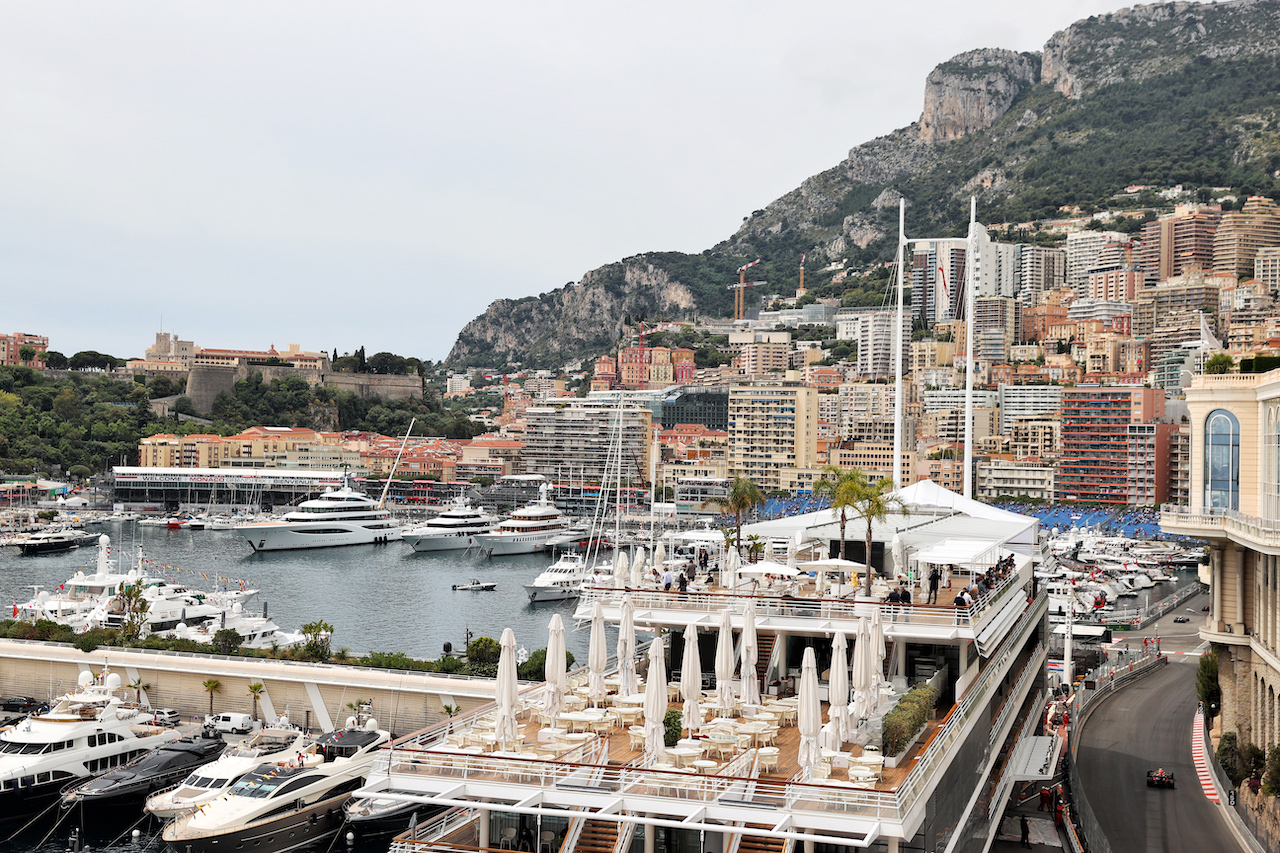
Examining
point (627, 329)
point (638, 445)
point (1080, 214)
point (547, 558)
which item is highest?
point (1080, 214)

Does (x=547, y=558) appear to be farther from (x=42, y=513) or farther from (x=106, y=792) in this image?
(x=106, y=792)

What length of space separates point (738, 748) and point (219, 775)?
529 inches

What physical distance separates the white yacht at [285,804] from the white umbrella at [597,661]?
Answer: 23.1 feet

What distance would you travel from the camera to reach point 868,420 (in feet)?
380

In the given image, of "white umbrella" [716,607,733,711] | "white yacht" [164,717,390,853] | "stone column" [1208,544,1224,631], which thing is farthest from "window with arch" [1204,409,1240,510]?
"white yacht" [164,717,390,853]

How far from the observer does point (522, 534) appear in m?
81.4

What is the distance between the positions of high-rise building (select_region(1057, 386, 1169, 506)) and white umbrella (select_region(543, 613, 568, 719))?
92.4 metres

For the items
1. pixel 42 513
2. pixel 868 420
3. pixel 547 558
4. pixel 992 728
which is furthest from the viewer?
pixel 868 420

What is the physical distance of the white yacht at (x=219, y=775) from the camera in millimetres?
20109

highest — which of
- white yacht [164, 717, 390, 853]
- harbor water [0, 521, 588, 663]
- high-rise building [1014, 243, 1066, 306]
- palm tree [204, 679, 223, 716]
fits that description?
high-rise building [1014, 243, 1066, 306]

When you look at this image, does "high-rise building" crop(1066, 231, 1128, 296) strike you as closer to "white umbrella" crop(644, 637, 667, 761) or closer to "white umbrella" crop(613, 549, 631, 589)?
"white umbrella" crop(613, 549, 631, 589)

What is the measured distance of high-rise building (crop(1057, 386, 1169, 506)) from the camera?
315ft

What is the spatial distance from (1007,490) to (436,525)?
52915mm

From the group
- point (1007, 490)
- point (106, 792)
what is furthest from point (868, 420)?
point (106, 792)
